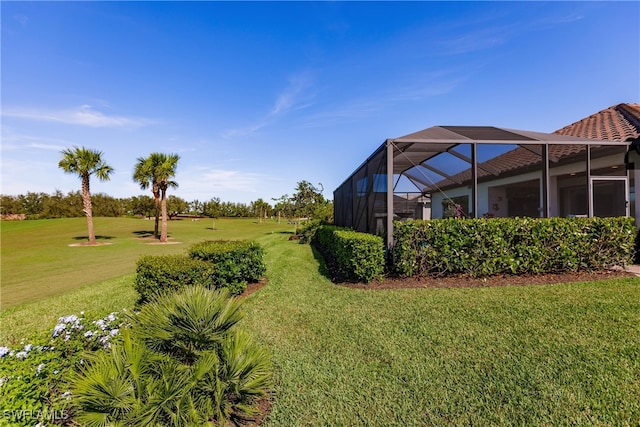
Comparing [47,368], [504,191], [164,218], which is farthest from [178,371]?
[164,218]

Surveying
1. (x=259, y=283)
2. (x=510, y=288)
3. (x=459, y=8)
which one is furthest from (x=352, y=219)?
(x=459, y=8)

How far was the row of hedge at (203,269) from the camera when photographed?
4520 mm

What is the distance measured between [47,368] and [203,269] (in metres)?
2.99

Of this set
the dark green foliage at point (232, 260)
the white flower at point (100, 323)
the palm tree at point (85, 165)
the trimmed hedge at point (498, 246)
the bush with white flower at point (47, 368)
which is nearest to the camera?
the bush with white flower at point (47, 368)

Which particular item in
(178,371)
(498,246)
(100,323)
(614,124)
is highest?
A: (614,124)

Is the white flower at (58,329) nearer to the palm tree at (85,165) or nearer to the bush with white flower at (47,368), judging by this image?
the bush with white flower at (47,368)

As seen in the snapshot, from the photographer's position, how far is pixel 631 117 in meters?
9.59

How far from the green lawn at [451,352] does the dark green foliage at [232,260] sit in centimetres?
54

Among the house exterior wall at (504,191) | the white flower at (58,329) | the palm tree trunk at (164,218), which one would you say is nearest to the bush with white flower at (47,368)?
the white flower at (58,329)

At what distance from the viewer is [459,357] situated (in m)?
2.89

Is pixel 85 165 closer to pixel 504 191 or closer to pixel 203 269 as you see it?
pixel 203 269

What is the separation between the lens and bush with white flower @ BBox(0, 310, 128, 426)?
1547mm

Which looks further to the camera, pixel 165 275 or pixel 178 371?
pixel 165 275

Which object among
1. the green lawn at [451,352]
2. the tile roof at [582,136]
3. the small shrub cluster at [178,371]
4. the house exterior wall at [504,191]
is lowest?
the green lawn at [451,352]
